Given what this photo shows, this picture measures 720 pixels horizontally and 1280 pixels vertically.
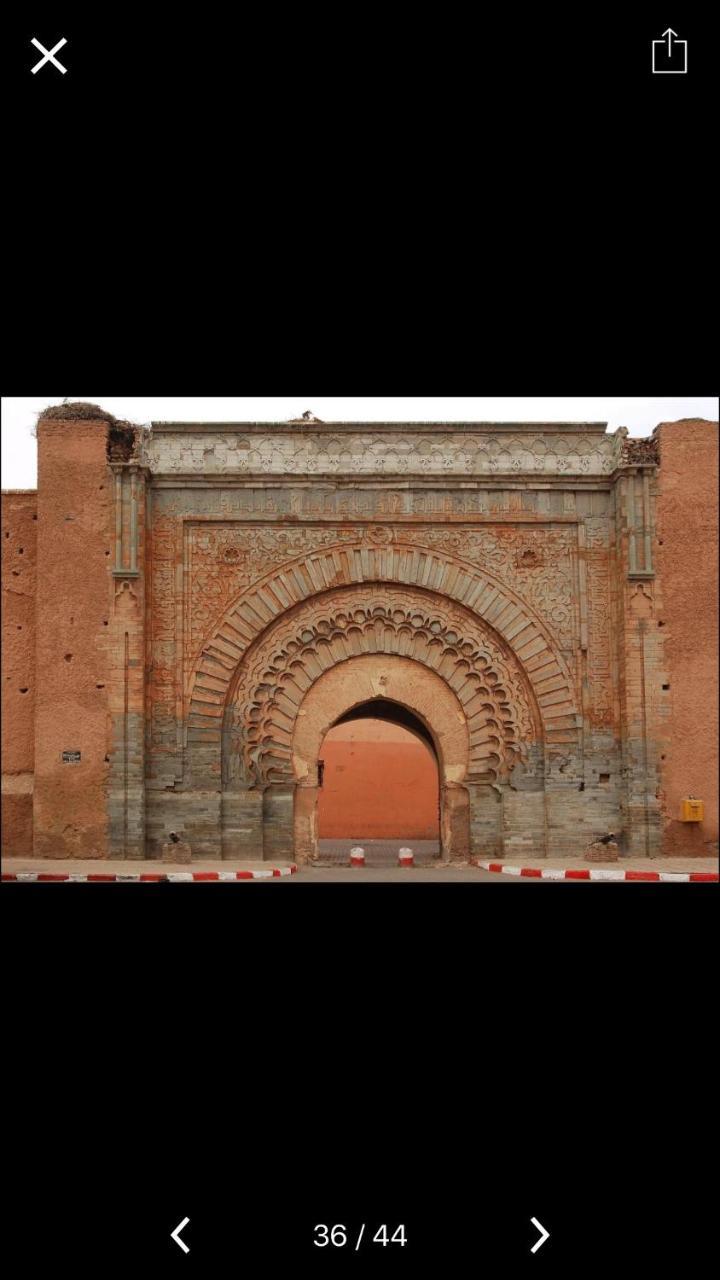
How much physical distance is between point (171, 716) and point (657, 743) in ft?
16.8

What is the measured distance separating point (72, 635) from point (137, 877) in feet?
9.67

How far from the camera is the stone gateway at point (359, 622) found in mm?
12695

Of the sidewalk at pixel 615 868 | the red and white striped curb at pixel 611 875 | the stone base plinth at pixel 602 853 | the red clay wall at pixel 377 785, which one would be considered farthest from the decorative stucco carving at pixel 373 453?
the red clay wall at pixel 377 785

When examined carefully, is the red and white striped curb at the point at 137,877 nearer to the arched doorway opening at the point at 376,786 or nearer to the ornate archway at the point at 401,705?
the ornate archway at the point at 401,705

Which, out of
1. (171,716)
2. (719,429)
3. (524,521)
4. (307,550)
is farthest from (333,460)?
(719,429)

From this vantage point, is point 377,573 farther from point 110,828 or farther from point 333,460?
point 110,828

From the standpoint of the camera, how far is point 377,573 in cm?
1306

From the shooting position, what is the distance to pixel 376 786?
2294cm

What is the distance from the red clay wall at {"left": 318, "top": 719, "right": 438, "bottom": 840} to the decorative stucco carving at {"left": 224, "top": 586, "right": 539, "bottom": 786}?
967 centimetres

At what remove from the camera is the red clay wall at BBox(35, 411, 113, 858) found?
40.9 ft

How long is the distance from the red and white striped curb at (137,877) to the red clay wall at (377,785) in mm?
11035

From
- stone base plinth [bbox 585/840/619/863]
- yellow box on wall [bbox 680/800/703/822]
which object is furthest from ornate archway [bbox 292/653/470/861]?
yellow box on wall [bbox 680/800/703/822]

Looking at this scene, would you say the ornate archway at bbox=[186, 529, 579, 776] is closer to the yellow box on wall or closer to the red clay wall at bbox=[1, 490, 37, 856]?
the yellow box on wall

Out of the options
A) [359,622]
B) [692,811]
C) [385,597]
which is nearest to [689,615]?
[692,811]
